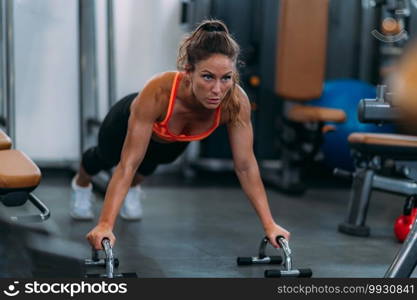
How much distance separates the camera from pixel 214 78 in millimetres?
2682

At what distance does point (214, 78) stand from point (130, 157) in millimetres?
420

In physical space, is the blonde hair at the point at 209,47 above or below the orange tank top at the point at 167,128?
above

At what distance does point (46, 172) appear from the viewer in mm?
5688

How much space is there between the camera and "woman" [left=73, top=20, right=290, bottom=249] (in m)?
2.71

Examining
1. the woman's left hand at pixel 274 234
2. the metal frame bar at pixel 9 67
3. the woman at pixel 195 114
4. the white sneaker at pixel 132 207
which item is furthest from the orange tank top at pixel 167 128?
the metal frame bar at pixel 9 67

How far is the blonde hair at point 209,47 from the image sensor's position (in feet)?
8.88

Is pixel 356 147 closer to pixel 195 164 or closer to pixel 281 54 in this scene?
pixel 281 54

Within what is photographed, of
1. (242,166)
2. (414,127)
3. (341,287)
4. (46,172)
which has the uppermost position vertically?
(414,127)

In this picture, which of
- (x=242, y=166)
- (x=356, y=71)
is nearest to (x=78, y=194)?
(x=242, y=166)

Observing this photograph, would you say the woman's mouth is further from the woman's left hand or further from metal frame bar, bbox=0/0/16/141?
metal frame bar, bbox=0/0/16/141

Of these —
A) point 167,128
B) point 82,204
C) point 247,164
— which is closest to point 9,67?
point 82,204

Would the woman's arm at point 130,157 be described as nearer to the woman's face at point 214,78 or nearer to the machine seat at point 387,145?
the woman's face at point 214,78

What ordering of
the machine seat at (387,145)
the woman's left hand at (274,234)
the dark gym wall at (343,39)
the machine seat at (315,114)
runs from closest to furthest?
Result: the woman's left hand at (274,234) < the machine seat at (387,145) < the machine seat at (315,114) < the dark gym wall at (343,39)

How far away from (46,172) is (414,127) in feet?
13.1
